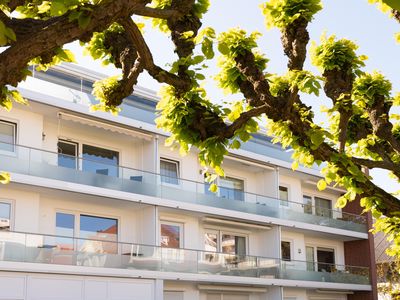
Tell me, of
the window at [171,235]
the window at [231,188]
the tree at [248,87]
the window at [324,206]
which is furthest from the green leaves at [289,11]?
the window at [324,206]

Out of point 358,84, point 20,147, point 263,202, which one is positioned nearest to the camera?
point 358,84

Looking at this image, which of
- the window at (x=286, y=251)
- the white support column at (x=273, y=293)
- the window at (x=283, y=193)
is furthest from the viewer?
the window at (x=283, y=193)

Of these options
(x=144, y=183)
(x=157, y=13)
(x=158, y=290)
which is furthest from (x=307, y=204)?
(x=157, y=13)

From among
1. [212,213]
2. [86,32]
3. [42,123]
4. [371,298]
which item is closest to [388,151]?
[86,32]

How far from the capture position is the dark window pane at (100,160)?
20.6m

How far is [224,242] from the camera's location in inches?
1024

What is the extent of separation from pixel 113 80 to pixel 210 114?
1156mm

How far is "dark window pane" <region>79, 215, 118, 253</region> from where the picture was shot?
64.0 ft

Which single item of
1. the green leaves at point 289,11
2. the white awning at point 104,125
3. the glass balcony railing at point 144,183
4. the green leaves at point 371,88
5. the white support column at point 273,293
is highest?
the white awning at point 104,125

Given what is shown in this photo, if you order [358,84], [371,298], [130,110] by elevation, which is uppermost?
[130,110]

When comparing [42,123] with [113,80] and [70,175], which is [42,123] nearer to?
[70,175]

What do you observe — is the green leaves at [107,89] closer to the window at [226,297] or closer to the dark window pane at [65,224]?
the dark window pane at [65,224]

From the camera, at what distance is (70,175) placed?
19.4 metres

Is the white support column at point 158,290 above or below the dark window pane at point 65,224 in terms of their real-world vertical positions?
below
